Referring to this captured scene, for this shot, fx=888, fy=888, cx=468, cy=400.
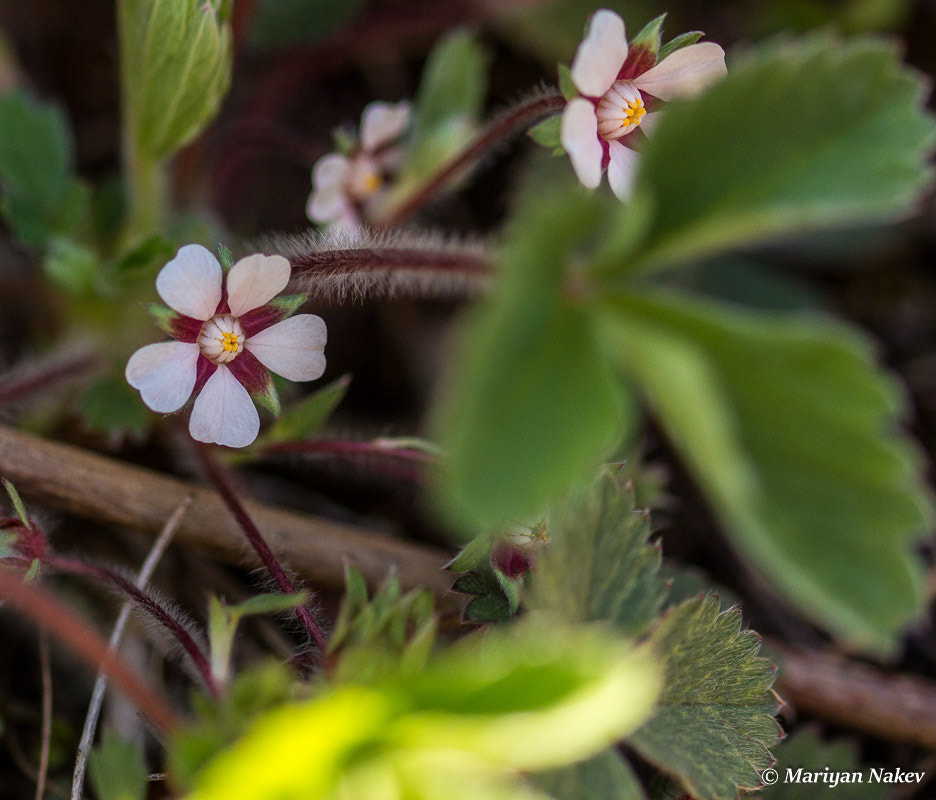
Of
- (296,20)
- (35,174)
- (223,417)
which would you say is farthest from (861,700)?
(296,20)

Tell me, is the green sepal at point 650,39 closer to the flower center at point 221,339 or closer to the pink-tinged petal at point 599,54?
the pink-tinged petal at point 599,54

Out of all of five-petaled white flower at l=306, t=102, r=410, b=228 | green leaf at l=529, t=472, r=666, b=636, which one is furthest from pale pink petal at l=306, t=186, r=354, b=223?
green leaf at l=529, t=472, r=666, b=636

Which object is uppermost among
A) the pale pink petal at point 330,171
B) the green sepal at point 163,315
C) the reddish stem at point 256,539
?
the pale pink petal at point 330,171

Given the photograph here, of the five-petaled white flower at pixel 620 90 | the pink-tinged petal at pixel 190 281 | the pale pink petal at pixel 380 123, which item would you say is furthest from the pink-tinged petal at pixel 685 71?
the pink-tinged petal at pixel 190 281

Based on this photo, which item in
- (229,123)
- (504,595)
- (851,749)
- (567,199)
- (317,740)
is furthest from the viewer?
(229,123)

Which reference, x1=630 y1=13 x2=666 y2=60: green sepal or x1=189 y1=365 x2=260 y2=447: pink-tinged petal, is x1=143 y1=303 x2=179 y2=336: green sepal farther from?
x1=630 y1=13 x2=666 y2=60: green sepal

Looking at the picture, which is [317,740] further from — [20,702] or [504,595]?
[20,702]

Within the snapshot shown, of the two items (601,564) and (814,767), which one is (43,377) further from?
(814,767)

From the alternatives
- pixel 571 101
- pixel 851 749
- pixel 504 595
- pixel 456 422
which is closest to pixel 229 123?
pixel 571 101
